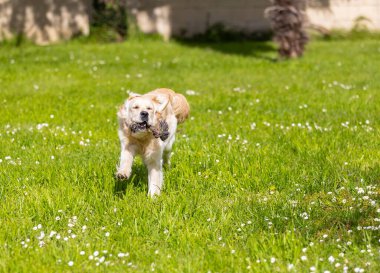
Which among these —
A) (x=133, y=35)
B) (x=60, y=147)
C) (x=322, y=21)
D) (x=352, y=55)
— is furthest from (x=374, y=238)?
(x=322, y=21)

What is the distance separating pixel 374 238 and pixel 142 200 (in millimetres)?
2300

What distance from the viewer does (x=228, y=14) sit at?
78.7 ft

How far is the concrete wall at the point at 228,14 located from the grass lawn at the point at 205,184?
34.5 ft

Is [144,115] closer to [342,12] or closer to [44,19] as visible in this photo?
[44,19]

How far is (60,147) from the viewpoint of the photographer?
818cm

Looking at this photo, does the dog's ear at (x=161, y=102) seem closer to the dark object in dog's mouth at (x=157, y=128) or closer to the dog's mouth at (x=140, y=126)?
the dark object in dog's mouth at (x=157, y=128)

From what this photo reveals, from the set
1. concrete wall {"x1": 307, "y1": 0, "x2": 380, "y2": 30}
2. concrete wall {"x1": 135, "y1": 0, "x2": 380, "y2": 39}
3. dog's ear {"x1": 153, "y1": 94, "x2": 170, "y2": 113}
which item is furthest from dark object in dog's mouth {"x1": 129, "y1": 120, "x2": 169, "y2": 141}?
concrete wall {"x1": 307, "y1": 0, "x2": 380, "y2": 30}

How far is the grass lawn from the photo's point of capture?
4.90m

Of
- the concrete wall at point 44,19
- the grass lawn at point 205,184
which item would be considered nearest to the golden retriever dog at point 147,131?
the grass lawn at point 205,184

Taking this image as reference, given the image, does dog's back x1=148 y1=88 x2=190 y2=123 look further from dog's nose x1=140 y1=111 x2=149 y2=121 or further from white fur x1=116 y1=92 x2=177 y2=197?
dog's nose x1=140 y1=111 x2=149 y2=121

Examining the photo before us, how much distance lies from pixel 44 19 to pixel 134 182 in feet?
55.5

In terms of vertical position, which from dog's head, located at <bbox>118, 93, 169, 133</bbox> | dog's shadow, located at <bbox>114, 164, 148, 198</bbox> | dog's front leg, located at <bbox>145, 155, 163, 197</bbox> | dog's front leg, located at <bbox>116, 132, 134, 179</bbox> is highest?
dog's head, located at <bbox>118, 93, 169, 133</bbox>

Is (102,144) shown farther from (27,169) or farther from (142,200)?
(142,200)

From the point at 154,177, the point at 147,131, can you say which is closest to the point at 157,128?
the point at 147,131
